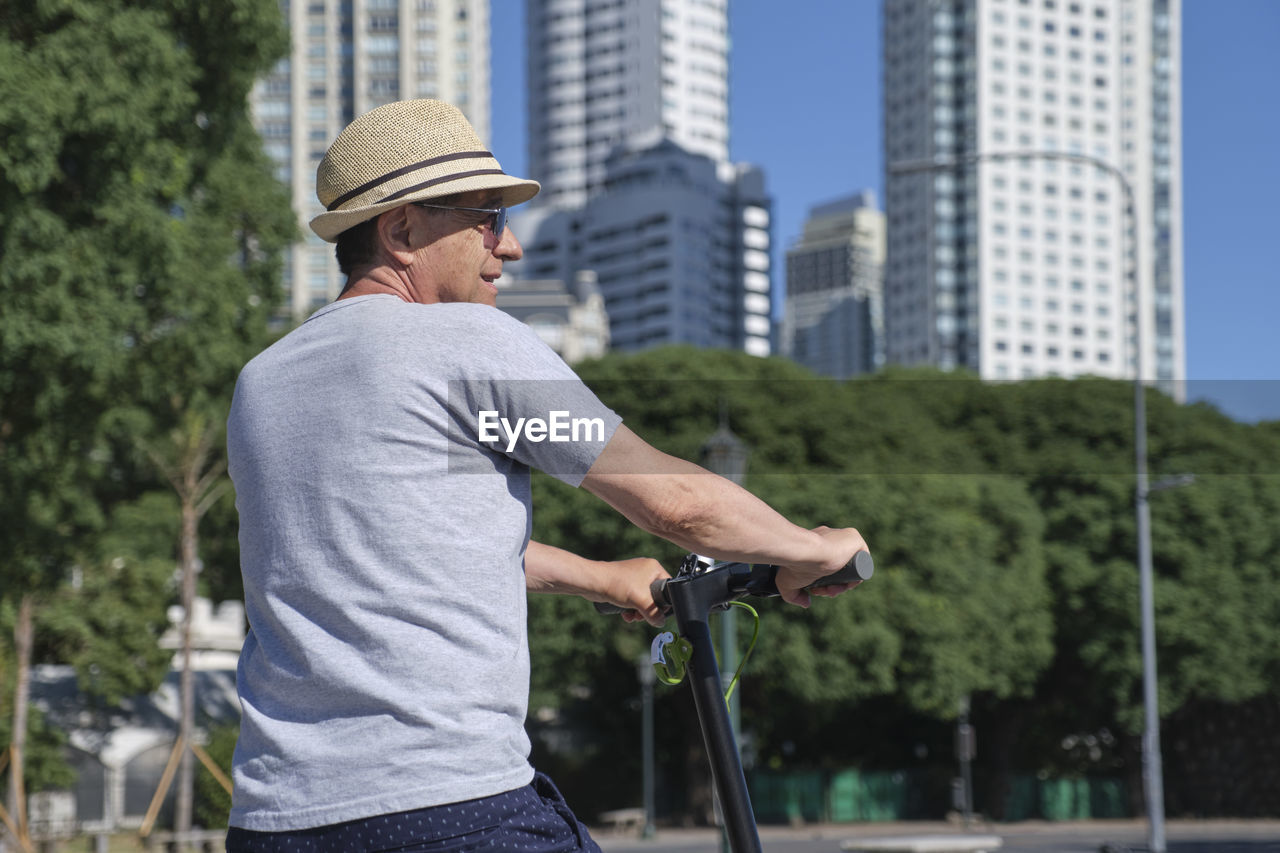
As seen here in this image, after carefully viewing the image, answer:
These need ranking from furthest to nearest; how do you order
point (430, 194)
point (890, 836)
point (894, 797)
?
point (894, 797) → point (890, 836) → point (430, 194)

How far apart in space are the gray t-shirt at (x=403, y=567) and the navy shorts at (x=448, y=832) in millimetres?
19

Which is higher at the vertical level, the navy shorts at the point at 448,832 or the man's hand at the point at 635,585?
the man's hand at the point at 635,585

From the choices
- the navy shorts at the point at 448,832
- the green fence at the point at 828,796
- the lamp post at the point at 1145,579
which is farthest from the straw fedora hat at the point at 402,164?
the green fence at the point at 828,796

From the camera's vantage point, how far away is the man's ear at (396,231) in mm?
2078

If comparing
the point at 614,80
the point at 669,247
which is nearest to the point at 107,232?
the point at 669,247

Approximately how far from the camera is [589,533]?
30.5 m

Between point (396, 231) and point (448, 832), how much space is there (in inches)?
31.2

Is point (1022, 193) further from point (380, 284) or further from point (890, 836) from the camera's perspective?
point (380, 284)

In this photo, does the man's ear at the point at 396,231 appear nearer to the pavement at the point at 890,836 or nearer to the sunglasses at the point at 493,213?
the sunglasses at the point at 493,213

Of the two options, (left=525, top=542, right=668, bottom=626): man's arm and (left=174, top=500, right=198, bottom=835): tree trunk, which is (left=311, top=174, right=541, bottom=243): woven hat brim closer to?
(left=525, top=542, right=668, bottom=626): man's arm

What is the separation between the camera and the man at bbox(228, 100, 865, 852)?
1.79m

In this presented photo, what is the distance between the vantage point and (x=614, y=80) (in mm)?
156250

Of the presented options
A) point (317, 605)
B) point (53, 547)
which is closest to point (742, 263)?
point (53, 547)

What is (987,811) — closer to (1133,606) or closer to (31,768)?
(1133,606)
